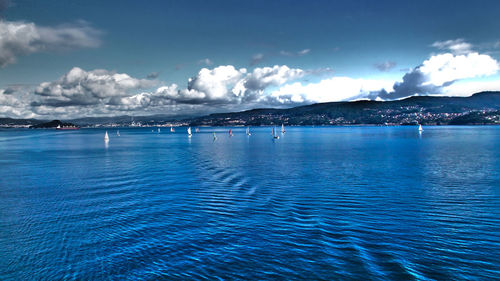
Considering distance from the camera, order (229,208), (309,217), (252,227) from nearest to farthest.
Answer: (252,227)
(309,217)
(229,208)

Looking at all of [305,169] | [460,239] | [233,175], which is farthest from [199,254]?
[305,169]

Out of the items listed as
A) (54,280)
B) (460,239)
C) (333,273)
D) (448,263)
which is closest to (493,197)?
(460,239)

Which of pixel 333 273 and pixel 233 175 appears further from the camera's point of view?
pixel 233 175

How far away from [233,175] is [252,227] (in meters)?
21.4

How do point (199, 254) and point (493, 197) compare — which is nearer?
point (199, 254)

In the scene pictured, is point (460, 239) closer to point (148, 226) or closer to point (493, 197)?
point (493, 197)

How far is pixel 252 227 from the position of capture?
1975 centimetres

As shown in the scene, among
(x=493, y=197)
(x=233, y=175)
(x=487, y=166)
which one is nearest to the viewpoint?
(x=493, y=197)

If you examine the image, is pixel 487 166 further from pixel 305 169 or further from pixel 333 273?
pixel 333 273

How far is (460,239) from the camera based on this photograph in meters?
17.0

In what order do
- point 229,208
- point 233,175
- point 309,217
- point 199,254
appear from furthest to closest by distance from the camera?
point 233,175, point 229,208, point 309,217, point 199,254

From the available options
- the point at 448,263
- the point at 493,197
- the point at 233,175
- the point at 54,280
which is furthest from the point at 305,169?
the point at 54,280

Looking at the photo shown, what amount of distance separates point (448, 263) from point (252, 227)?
10601mm

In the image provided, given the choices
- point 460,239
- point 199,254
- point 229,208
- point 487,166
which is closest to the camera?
point 199,254
